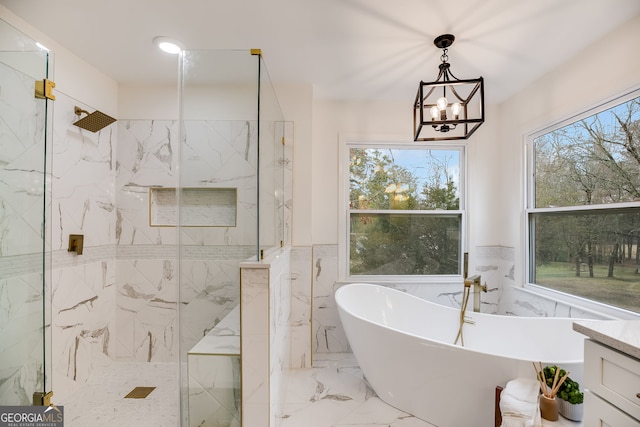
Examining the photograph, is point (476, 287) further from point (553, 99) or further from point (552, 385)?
point (553, 99)

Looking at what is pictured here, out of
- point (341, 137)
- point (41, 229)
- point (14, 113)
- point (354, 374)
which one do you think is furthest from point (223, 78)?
point (354, 374)

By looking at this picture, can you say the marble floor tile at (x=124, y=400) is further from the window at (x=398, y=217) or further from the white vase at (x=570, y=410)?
the white vase at (x=570, y=410)

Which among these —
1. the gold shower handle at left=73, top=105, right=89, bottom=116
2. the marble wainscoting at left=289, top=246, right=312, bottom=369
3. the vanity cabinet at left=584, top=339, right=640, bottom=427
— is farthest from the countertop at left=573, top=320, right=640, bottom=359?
the gold shower handle at left=73, top=105, right=89, bottom=116

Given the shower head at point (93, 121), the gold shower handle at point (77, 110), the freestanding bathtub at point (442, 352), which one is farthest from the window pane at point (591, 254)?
the gold shower handle at point (77, 110)

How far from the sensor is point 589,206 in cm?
209

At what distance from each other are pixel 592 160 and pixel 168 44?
10.2 ft

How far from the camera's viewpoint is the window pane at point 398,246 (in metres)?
2.98

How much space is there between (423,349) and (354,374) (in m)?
0.94

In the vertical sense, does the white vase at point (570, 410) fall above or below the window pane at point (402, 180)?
below

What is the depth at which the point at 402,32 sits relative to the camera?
185 cm

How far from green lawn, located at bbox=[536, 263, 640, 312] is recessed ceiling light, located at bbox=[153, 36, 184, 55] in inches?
130

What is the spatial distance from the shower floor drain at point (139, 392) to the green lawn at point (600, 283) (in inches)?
128

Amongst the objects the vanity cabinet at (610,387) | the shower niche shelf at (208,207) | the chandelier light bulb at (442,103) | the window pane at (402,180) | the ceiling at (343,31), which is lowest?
the vanity cabinet at (610,387)

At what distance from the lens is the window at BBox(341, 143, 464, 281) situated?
2977mm
